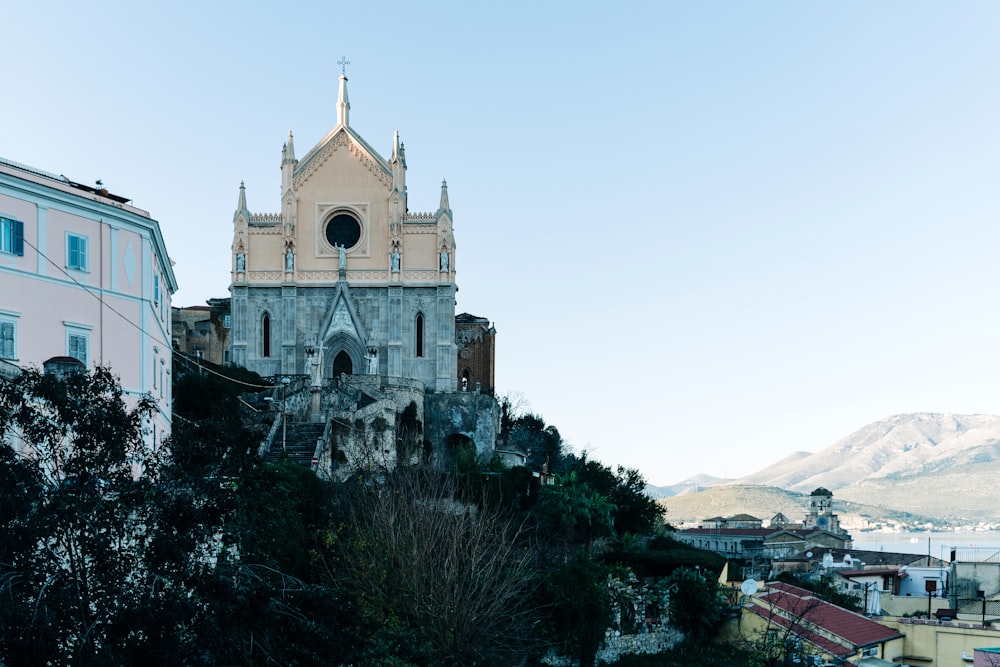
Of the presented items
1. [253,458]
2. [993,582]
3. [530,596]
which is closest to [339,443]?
[530,596]

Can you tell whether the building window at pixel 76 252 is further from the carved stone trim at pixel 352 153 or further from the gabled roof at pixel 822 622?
the carved stone trim at pixel 352 153

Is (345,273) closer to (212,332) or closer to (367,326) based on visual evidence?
(367,326)

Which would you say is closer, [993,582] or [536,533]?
[536,533]

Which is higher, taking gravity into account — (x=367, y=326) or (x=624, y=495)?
(x=367, y=326)

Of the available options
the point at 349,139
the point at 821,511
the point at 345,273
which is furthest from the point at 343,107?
the point at 821,511

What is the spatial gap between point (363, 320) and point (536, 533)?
19367 millimetres

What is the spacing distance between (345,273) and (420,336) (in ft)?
17.0

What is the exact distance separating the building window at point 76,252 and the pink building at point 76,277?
24mm

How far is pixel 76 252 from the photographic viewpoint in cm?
2522

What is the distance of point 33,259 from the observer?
955 inches

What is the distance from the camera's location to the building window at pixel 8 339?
23.4 m

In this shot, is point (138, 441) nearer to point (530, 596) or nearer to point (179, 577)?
point (179, 577)

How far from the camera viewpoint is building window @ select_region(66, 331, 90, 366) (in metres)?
24.8

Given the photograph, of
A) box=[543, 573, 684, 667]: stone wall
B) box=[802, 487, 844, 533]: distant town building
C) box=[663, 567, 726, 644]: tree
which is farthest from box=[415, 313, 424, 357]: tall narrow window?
box=[802, 487, 844, 533]: distant town building
